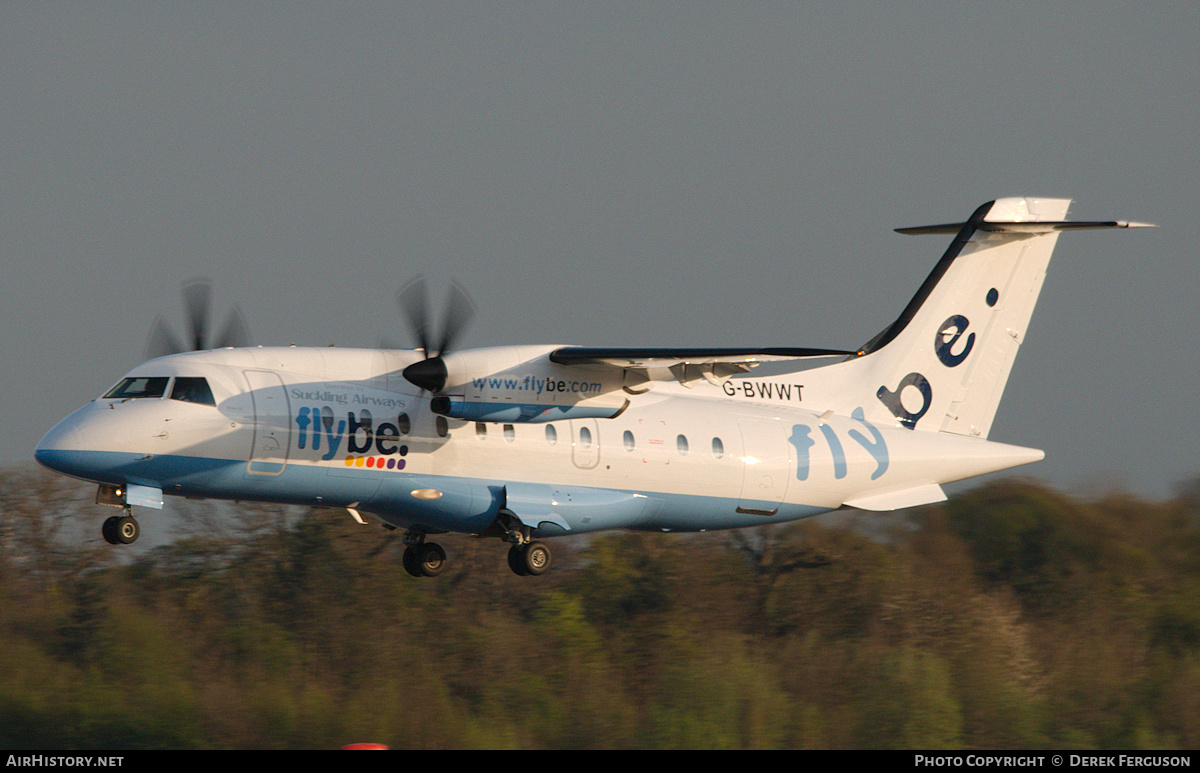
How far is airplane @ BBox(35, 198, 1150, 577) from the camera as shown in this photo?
1344cm

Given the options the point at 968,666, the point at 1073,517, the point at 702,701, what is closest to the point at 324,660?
the point at 702,701

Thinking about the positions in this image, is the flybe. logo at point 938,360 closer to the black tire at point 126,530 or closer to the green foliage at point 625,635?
the green foliage at point 625,635

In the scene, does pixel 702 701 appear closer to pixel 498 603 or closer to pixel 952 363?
pixel 498 603

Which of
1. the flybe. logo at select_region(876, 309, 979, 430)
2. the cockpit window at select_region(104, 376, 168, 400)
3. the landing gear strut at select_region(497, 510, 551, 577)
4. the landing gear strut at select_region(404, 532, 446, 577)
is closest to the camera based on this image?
the cockpit window at select_region(104, 376, 168, 400)

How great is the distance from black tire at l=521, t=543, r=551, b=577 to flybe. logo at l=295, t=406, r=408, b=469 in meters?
1.97

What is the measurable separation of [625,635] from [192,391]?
12563mm

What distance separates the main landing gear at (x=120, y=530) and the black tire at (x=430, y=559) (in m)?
3.98

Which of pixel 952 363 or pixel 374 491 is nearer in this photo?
pixel 374 491

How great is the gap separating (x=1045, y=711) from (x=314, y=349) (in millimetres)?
13968

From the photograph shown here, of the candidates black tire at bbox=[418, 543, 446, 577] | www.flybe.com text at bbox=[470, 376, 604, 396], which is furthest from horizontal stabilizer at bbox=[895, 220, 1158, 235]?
black tire at bbox=[418, 543, 446, 577]

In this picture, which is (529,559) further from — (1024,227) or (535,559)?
(1024,227)

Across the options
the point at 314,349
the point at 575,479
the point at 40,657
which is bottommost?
the point at 40,657

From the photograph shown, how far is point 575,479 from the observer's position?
15492 mm

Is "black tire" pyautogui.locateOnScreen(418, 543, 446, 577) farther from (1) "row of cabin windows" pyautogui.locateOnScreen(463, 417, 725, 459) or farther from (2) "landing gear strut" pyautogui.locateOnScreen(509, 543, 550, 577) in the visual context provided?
(1) "row of cabin windows" pyautogui.locateOnScreen(463, 417, 725, 459)
